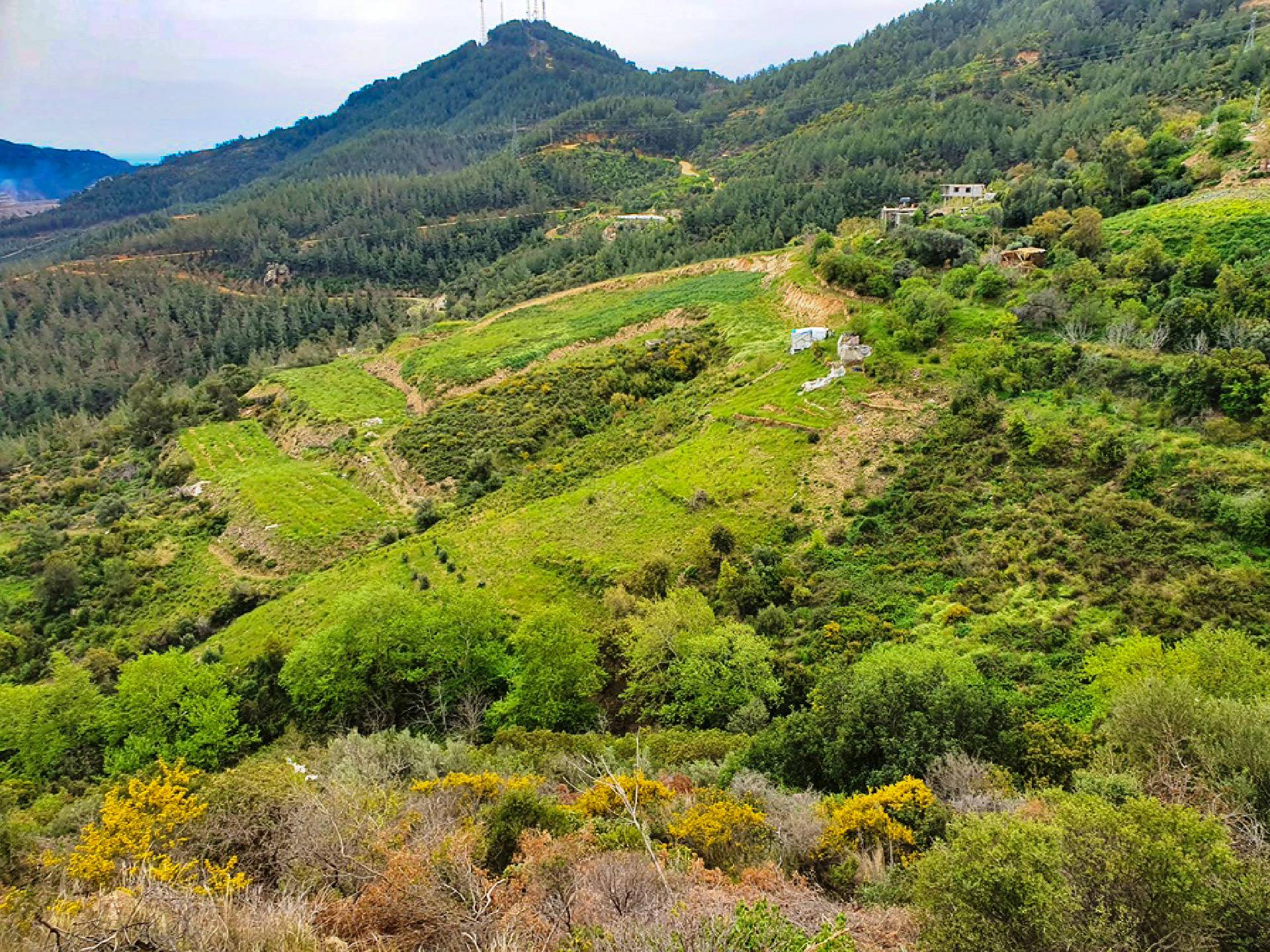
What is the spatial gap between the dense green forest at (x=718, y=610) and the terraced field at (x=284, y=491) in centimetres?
47

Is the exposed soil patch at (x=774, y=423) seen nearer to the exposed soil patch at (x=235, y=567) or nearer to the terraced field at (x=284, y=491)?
the terraced field at (x=284, y=491)

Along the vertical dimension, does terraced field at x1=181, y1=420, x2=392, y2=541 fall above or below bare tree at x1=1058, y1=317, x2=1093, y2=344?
below

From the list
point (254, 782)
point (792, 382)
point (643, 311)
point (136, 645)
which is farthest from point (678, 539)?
point (643, 311)

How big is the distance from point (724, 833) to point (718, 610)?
1537 cm

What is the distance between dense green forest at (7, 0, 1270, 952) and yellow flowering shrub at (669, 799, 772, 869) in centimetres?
12

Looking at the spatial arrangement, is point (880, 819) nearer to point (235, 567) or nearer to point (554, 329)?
point (235, 567)

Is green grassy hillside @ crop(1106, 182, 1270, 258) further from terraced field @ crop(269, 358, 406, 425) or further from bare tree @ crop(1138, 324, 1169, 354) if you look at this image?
terraced field @ crop(269, 358, 406, 425)

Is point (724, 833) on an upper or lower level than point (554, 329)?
lower

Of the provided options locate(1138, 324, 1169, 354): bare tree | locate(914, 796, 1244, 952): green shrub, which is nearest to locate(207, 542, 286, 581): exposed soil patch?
locate(914, 796, 1244, 952): green shrub

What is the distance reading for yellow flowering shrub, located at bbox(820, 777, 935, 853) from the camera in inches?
531

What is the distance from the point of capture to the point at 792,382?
42.0 meters

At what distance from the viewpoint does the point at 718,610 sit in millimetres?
28688

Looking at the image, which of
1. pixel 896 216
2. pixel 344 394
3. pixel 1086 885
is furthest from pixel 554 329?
pixel 1086 885

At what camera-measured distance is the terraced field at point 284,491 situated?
45.4 metres
